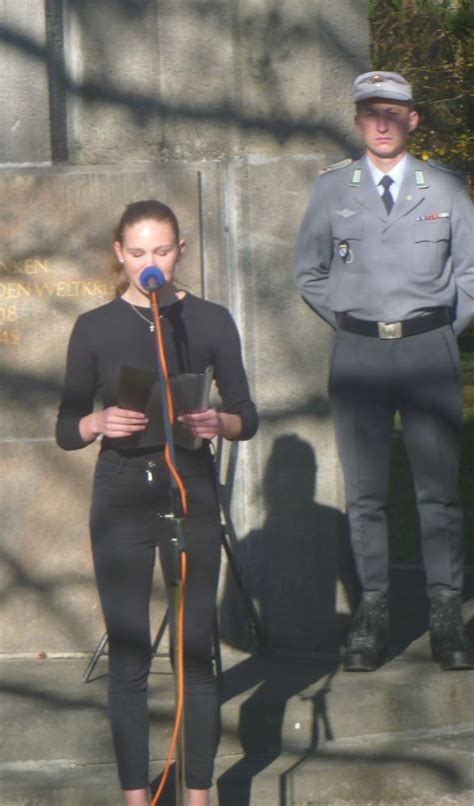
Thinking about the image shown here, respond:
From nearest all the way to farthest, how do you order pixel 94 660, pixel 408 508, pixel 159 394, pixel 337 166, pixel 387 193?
1. pixel 159 394
2. pixel 387 193
3. pixel 337 166
4. pixel 94 660
5. pixel 408 508

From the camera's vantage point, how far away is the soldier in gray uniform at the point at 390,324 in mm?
5520

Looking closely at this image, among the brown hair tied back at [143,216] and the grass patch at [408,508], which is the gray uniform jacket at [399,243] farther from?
the grass patch at [408,508]

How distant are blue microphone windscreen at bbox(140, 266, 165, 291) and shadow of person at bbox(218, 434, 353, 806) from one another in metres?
2.20

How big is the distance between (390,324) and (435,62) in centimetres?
1946

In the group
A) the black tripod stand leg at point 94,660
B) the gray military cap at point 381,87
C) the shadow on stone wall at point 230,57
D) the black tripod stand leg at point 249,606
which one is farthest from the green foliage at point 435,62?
the black tripod stand leg at point 94,660

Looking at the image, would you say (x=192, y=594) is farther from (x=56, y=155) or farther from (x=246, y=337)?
(x=56, y=155)

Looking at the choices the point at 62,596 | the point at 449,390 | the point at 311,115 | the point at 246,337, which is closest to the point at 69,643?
the point at 62,596

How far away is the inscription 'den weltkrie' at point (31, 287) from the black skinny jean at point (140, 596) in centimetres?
169

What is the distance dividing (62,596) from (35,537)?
26 centimetres

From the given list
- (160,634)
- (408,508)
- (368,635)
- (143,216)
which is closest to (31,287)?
(160,634)

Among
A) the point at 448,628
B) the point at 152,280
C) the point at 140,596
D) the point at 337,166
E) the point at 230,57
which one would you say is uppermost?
the point at 230,57

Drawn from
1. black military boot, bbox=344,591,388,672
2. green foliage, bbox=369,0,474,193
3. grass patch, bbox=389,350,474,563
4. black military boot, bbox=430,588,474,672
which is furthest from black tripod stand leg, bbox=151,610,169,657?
green foliage, bbox=369,0,474,193

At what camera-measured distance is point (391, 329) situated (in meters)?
5.54

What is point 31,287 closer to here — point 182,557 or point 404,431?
point 404,431
